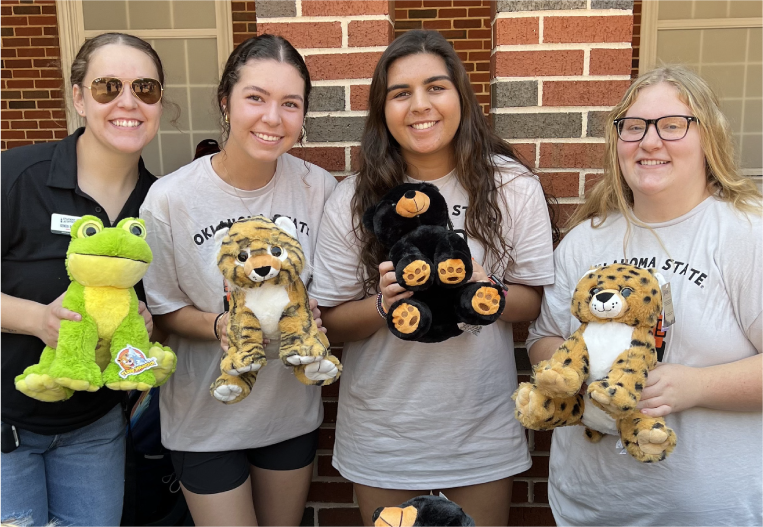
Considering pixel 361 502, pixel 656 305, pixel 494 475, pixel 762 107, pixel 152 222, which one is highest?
pixel 762 107

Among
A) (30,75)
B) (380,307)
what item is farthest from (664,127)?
(30,75)

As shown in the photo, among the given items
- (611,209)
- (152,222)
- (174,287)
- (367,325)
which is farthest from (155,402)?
(611,209)

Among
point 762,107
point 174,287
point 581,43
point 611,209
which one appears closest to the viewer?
point 611,209

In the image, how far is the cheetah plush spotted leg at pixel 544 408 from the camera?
5.69ft

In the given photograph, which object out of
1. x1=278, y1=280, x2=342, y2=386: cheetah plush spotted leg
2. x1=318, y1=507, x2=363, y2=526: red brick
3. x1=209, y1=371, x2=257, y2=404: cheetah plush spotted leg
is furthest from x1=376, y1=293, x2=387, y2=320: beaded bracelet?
x1=318, y1=507, x2=363, y2=526: red brick

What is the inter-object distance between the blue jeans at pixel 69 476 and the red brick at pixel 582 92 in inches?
85.3

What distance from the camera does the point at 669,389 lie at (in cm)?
169

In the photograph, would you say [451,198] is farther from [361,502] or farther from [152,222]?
[361,502]

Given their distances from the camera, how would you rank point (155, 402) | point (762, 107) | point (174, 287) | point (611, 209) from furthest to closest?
point (762, 107)
point (155, 402)
point (174, 287)
point (611, 209)

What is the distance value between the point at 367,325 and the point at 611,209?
0.94 metres

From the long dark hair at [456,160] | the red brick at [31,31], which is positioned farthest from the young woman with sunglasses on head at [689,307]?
the red brick at [31,31]

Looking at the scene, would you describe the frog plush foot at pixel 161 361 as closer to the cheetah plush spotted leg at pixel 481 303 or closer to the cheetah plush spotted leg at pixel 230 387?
the cheetah plush spotted leg at pixel 230 387

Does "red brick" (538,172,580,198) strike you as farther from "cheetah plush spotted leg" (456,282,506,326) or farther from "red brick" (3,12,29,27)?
"red brick" (3,12,29,27)

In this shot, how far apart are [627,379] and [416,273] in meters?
0.65
